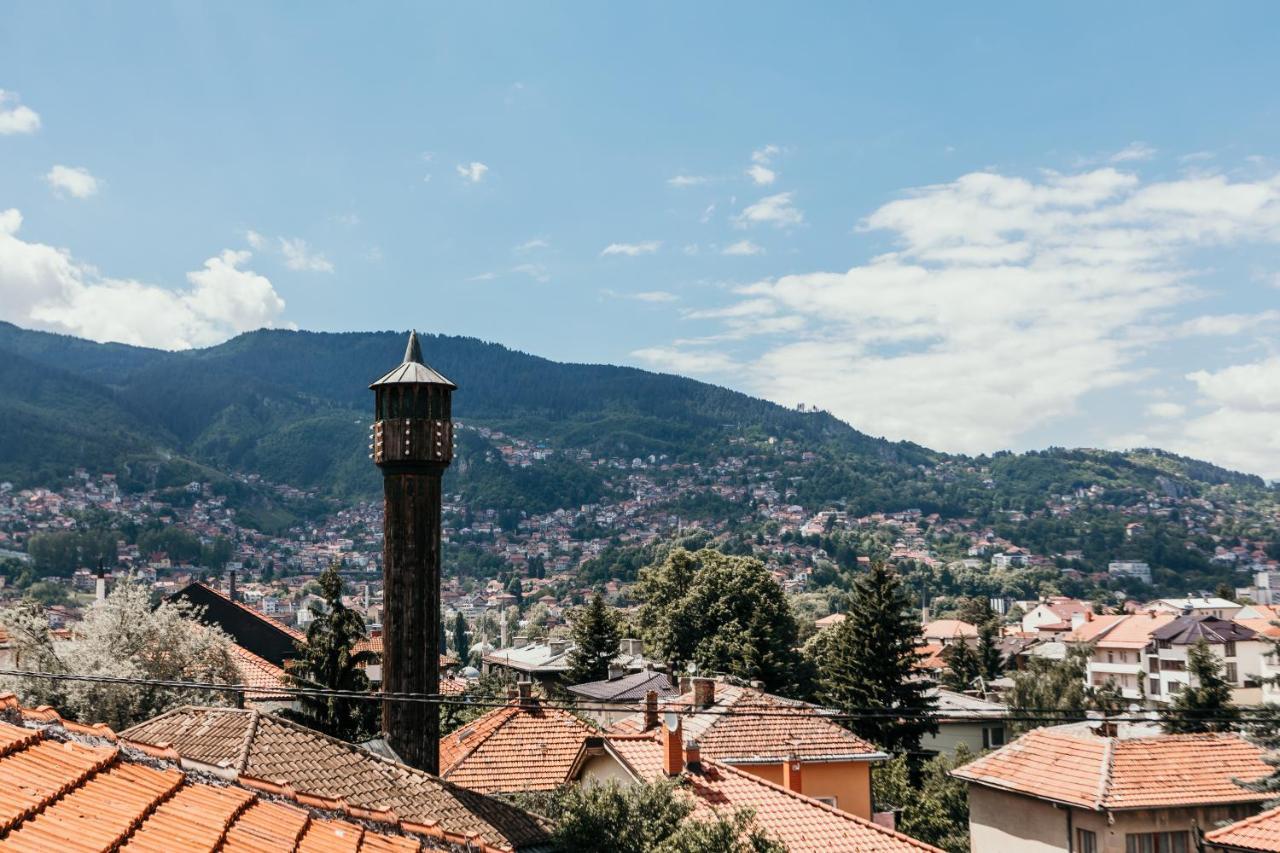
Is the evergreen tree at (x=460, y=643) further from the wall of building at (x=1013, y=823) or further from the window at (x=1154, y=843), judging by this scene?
the window at (x=1154, y=843)

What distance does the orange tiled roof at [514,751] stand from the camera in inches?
906

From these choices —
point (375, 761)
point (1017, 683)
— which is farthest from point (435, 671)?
point (1017, 683)

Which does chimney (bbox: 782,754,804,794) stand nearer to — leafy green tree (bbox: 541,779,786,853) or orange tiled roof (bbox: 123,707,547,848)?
orange tiled roof (bbox: 123,707,547,848)

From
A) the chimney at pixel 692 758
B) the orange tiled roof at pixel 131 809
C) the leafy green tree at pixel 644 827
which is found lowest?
the chimney at pixel 692 758

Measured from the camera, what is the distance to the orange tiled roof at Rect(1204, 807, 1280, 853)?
1525 centimetres

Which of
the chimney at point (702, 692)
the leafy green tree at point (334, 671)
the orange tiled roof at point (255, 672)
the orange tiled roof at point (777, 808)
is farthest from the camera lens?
the orange tiled roof at point (255, 672)

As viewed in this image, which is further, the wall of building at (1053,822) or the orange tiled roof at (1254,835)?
the wall of building at (1053,822)

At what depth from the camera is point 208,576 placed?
178 m

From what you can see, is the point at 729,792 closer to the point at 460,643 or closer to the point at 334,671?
the point at 334,671

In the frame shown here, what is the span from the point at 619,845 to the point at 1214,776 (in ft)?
42.4

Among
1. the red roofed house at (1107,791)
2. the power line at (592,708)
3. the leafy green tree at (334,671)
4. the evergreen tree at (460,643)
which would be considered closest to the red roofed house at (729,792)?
the power line at (592,708)

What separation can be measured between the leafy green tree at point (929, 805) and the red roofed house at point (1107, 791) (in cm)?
649

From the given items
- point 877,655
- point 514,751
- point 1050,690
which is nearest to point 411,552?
point 514,751

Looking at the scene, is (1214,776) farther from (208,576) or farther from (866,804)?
(208,576)
